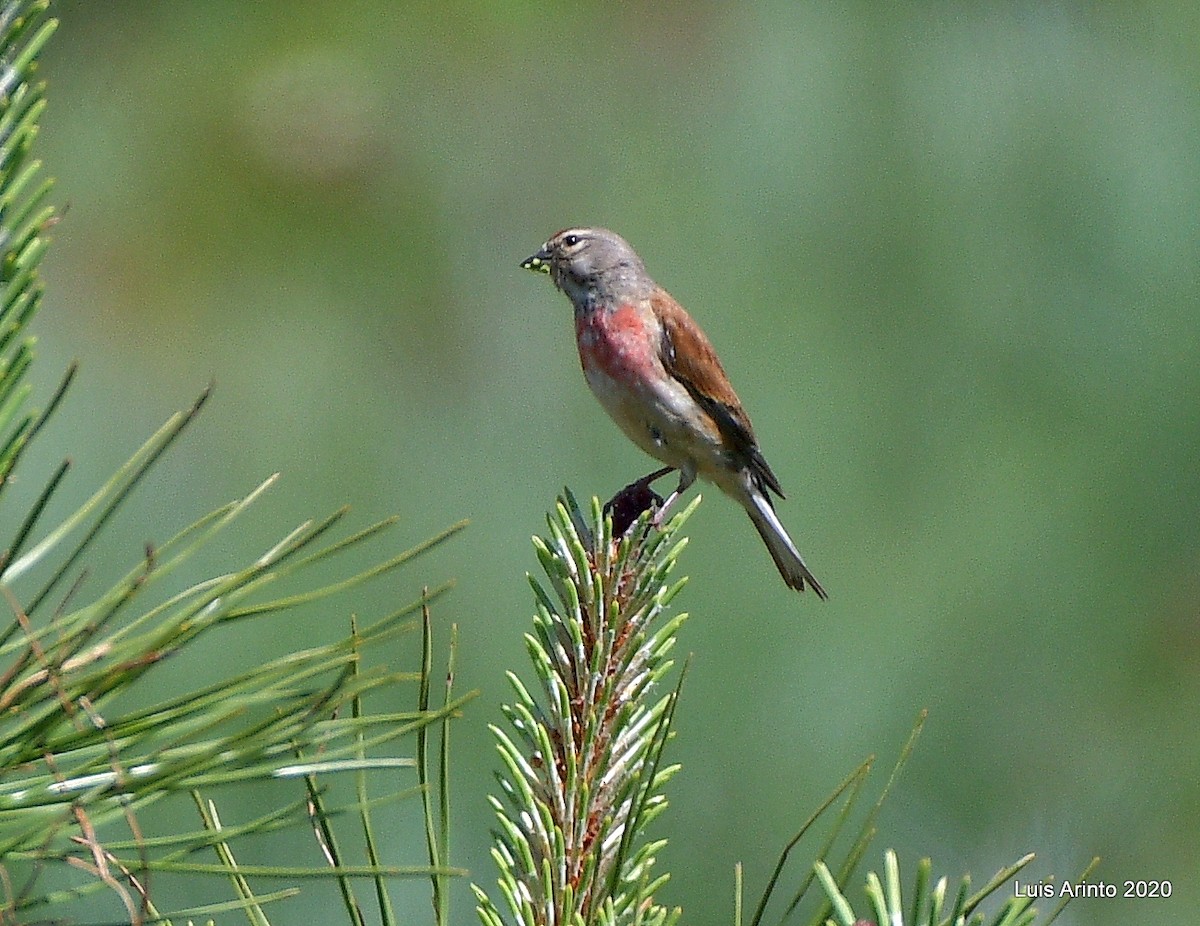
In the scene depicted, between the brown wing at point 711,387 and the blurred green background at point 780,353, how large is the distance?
0.71ft

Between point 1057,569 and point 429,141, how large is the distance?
226 cm

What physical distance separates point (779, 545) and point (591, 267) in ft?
2.61

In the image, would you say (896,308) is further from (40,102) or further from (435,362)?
(40,102)

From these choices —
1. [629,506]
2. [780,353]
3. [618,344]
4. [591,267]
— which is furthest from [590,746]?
[780,353]

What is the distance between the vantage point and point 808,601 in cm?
307

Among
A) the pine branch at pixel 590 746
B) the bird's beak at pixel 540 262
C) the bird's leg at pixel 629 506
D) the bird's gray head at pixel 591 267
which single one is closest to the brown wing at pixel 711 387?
the bird's gray head at pixel 591 267

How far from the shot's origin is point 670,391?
3096 millimetres

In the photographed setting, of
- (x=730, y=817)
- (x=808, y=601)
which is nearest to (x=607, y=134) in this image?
(x=808, y=601)

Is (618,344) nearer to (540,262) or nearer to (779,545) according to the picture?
(540,262)

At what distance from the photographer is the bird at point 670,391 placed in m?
Result: 3.06

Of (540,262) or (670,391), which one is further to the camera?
(540,262)

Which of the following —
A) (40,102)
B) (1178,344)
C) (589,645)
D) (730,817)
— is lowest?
(730,817)

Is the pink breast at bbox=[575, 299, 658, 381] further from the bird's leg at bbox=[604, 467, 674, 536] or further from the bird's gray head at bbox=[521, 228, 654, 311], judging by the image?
the bird's leg at bbox=[604, 467, 674, 536]

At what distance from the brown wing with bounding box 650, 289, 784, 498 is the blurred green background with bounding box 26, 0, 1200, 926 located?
22cm
